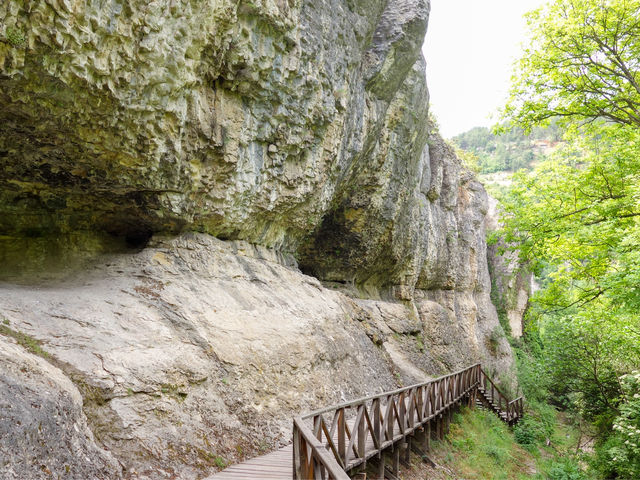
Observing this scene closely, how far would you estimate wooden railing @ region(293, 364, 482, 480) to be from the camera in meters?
4.76

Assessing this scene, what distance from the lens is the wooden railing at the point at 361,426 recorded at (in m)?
4.76

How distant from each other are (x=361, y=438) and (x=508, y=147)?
365ft

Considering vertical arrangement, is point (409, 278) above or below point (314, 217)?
below

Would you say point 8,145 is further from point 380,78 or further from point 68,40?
point 380,78

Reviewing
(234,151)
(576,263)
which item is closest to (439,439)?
(576,263)

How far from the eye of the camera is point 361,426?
22.7 feet

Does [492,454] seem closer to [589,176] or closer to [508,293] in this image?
[589,176]

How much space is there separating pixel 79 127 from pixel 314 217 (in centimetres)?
796

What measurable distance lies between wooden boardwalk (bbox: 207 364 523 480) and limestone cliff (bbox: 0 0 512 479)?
26.3 inches

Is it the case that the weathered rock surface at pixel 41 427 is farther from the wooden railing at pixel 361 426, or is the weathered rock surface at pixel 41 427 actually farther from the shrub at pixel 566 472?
the shrub at pixel 566 472

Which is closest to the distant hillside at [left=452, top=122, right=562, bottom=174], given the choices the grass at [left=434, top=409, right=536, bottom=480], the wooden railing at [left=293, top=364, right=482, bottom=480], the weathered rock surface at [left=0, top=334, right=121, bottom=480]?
the grass at [left=434, top=409, right=536, bottom=480]

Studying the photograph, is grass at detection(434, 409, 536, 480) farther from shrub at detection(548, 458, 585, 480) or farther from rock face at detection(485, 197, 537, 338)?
rock face at detection(485, 197, 537, 338)

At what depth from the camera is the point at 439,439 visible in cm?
1257

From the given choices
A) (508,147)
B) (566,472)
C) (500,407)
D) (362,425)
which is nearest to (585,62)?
(362,425)
